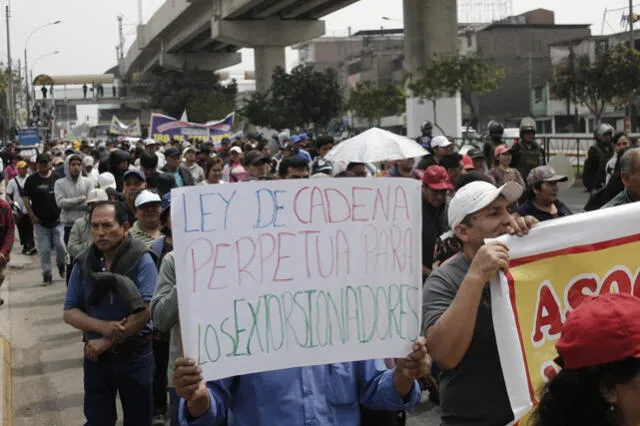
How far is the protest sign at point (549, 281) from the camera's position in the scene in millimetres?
3832

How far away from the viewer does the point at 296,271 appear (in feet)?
11.9

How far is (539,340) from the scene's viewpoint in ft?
12.9

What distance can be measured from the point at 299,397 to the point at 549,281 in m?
1.04

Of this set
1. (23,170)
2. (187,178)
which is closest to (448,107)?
(23,170)

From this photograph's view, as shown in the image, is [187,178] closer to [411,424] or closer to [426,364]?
[411,424]

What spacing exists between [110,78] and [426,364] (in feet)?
454

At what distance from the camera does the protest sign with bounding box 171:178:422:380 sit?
11.4ft

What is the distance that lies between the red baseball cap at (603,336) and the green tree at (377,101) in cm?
5980

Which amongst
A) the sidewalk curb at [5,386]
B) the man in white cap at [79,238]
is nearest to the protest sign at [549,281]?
the sidewalk curb at [5,386]

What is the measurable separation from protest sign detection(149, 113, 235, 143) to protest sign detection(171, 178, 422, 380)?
26.5 metres

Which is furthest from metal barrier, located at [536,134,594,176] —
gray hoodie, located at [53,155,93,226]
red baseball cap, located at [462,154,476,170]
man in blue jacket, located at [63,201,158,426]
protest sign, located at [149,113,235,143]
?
man in blue jacket, located at [63,201,158,426]

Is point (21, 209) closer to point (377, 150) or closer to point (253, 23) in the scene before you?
point (377, 150)

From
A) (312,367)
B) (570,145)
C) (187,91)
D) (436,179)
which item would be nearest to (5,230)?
(436,179)

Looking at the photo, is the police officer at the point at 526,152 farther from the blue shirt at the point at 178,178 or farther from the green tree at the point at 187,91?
the green tree at the point at 187,91
